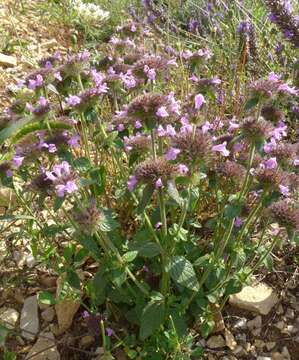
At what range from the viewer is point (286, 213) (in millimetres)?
1646

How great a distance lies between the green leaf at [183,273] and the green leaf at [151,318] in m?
0.18

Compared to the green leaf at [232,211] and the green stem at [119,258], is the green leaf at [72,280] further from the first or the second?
the green leaf at [232,211]

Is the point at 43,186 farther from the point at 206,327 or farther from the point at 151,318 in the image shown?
the point at 206,327

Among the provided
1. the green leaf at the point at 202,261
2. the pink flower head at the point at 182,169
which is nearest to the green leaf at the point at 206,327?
the green leaf at the point at 202,261

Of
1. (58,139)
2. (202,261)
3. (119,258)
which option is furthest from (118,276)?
(58,139)

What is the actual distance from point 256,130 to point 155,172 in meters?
0.37

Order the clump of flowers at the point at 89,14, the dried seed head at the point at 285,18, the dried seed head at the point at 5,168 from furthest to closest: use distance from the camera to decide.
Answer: the clump of flowers at the point at 89,14 < the dried seed head at the point at 285,18 < the dried seed head at the point at 5,168

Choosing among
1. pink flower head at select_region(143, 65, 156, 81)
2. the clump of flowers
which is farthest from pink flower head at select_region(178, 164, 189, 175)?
the clump of flowers

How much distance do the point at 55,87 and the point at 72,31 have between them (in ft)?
10.6

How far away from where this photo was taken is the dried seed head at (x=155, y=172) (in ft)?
4.96

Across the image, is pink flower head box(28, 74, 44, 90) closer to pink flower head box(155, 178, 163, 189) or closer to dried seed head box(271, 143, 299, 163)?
pink flower head box(155, 178, 163, 189)

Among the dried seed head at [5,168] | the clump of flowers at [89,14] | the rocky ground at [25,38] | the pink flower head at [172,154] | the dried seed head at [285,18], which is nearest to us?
the pink flower head at [172,154]

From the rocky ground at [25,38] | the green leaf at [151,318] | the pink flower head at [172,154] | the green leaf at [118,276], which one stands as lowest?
the rocky ground at [25,38]

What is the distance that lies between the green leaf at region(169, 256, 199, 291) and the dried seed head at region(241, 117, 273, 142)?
0.49 m
